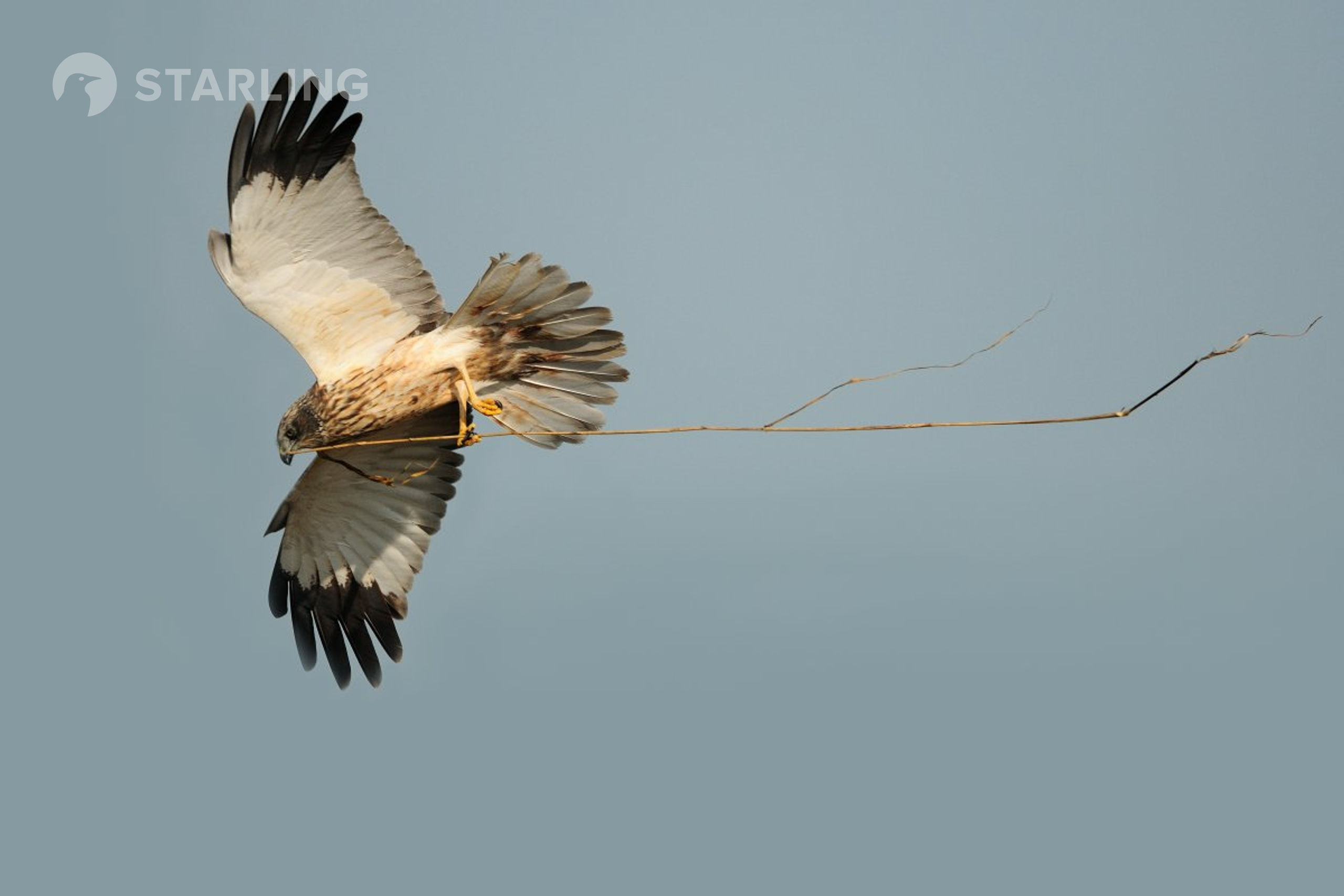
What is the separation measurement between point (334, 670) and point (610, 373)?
7.81 ft

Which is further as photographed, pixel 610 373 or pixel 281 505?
pixel 281 505

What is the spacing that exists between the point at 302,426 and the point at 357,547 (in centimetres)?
124

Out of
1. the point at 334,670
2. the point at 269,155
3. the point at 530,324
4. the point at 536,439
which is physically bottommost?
the point at 334,670

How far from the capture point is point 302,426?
6820 millimetres

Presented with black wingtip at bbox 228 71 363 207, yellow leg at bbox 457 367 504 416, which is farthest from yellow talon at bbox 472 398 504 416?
black wingtip at bbox 228 71 363 207

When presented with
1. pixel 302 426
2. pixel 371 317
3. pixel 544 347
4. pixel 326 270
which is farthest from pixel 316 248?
pixel 544 347

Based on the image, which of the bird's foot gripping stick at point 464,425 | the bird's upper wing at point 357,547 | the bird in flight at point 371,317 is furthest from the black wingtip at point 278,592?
the bird's foot gripping stick at point 464,425

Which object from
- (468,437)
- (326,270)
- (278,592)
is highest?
(326,270)

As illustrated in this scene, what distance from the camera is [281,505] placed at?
25.0ft

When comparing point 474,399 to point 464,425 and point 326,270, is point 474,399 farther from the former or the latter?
point 326,270

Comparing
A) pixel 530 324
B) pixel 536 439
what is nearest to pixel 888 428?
pixel 530 324

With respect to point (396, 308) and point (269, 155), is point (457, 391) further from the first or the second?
point (269, 155)

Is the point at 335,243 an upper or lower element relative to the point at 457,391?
upper

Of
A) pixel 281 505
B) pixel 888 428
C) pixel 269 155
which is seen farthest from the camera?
pixel 281 505
